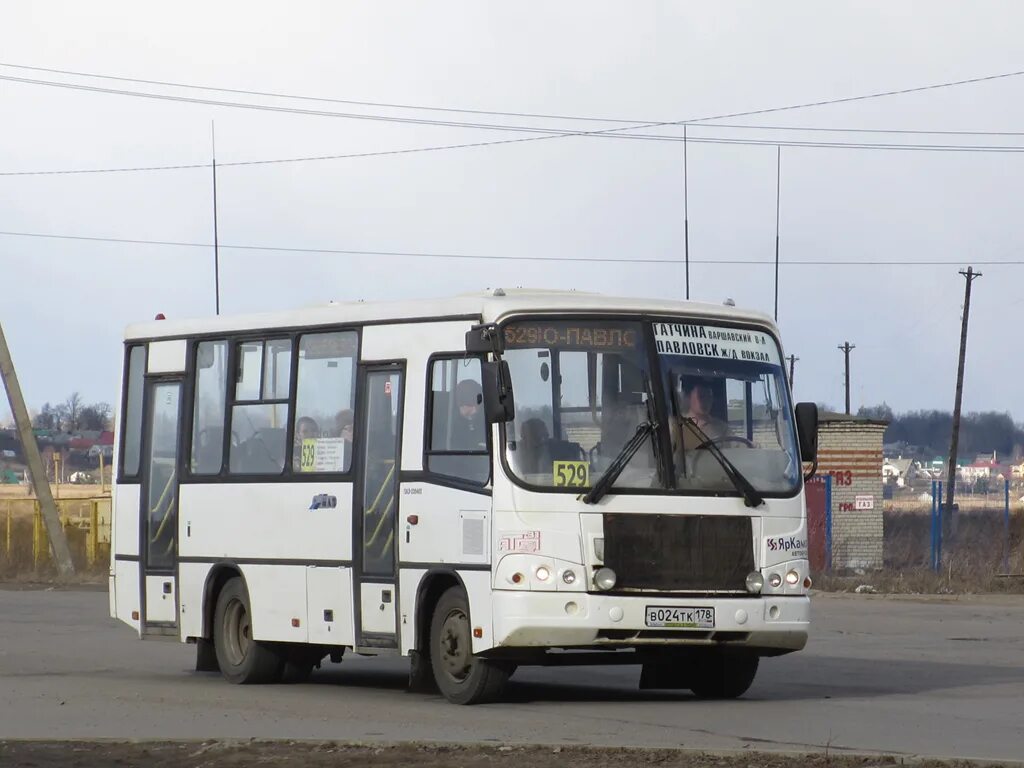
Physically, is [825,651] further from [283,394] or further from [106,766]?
[106,766]

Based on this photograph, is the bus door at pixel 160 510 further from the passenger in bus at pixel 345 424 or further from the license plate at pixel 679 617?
the license plate at pixel 679 617

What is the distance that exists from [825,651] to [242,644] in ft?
21.7

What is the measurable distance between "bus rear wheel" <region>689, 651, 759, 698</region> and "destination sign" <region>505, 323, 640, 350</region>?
251 centimetres

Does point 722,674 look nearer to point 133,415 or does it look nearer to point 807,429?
point 807,429

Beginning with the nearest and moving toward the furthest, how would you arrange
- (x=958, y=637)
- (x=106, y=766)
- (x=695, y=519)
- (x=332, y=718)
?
(x=106, y=766) < (x=332, y=718) < (x=695, y=519) < (x=958, y=637)

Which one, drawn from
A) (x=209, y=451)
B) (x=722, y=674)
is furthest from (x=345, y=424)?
(x=722, y=674)

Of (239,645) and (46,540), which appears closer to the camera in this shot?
(239,645)

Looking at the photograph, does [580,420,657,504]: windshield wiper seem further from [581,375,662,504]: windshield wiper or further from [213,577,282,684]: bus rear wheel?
[213,577,282,684]: bus rear wheel

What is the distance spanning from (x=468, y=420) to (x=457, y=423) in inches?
5.7

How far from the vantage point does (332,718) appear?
13.1 m

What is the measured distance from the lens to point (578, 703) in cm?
1430

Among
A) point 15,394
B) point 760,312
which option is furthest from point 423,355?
point 15,394

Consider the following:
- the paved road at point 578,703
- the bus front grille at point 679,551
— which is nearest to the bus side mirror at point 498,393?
the bus front grille at point 679,551

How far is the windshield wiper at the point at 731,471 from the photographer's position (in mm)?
14102
